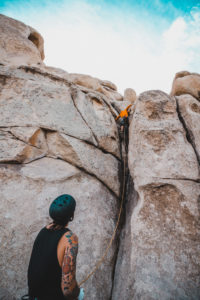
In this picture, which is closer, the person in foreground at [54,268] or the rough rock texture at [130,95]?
the person in foreground at [54,268]

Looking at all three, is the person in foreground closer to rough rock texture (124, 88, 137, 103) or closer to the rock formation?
the rock formation

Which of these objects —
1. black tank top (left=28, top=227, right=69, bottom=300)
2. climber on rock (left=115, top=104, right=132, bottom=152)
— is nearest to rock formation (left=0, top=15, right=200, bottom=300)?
climber on rock (left=115, top=104, right=132, bottom=152)

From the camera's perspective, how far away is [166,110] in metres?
5.32

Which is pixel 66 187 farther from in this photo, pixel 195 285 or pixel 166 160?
pixel 195 285

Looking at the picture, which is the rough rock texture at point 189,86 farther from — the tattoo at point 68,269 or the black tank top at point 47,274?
the black tank top at point 47,274

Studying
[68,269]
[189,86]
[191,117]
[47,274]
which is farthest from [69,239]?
[189,86]

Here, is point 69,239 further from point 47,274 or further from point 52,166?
point 52,166

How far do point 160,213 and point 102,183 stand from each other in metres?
1.92

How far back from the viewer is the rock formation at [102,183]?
334 cm

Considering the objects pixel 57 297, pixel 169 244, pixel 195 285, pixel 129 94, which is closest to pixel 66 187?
pixel 57 297

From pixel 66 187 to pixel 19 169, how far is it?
4.64ft

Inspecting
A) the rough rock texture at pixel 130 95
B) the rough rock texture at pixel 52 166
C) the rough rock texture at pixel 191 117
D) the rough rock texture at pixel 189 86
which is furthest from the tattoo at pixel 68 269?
the rough rock texture at pixel 130 95

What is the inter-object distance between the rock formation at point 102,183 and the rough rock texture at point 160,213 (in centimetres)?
2

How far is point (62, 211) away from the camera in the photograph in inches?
83.4
